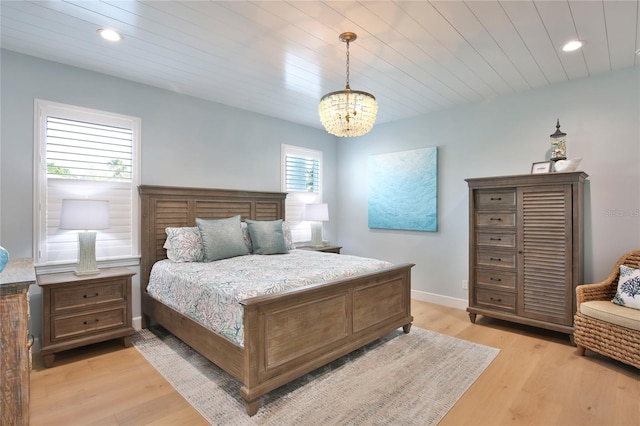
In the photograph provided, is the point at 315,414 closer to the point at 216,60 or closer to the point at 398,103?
the point at 216,60

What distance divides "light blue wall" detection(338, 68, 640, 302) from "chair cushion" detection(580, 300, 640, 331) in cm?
66

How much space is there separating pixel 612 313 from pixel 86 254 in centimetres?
445

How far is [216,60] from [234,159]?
4.98 ft

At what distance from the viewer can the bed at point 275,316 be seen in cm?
211

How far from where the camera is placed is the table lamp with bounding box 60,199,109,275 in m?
2.77

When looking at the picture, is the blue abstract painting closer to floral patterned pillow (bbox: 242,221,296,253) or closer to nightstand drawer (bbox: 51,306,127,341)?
floral patterned pillow (bbox: 242,221,296,253)

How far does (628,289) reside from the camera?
2.71 m

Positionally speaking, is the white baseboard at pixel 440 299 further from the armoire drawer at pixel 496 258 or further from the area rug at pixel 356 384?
the area rug at pixel 356 384

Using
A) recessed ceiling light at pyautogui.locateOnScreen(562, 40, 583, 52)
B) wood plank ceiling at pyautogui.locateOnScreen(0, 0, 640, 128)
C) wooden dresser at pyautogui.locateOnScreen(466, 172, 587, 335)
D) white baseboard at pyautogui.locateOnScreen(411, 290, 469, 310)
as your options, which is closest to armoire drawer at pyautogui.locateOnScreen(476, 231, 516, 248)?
wooden dresser at pyautogui.locateOnScreen(466, 172, 587, 335)

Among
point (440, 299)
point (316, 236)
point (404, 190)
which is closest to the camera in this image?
point (440, 299)

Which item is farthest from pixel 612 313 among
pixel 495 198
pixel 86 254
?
pixel 86 254

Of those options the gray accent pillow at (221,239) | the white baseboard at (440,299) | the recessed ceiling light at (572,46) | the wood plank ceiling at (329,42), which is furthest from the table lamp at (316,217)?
the recessed ceiling light at (572,46)

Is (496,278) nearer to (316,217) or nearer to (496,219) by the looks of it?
(496,219)

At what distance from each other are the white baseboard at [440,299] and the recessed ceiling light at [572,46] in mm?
2886
